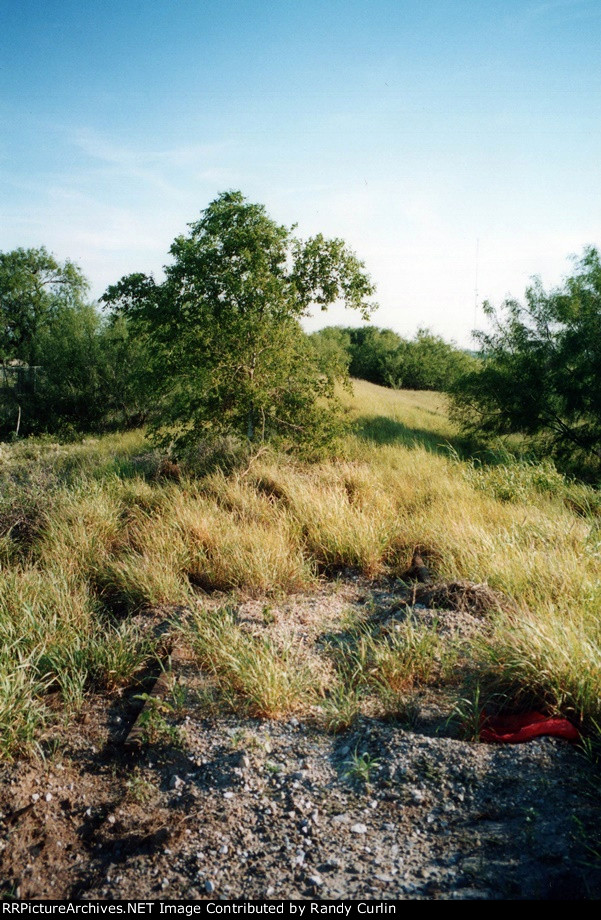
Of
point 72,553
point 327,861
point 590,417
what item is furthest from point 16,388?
point 327,861

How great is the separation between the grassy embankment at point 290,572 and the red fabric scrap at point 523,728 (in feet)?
0.39

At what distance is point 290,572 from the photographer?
4863 millimetres

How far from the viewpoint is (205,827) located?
7.49ft

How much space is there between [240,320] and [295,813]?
6.07 meters

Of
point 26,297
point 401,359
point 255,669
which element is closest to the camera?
point 255,669

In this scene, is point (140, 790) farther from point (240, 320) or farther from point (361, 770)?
point (240, 320)

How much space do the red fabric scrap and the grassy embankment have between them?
119 millimetres

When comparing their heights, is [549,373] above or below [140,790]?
above

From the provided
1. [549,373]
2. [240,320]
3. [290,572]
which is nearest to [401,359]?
[549,373]

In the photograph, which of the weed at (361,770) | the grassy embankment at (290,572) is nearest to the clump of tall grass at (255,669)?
the grassy embankment at (290,572)

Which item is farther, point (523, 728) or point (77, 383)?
point (77, 383)

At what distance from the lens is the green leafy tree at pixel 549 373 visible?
1495 centimetres

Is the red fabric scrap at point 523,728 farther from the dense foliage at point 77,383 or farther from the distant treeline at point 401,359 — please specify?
the distant treeline at point 401,359

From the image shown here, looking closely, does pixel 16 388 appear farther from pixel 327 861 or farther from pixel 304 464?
pixel 327 861
